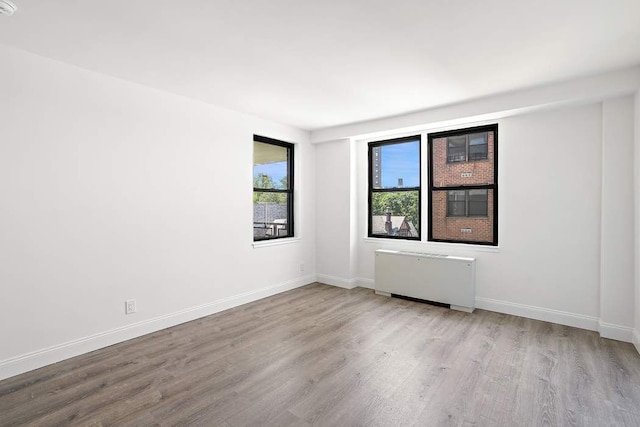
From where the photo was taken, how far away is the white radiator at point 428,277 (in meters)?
3.95

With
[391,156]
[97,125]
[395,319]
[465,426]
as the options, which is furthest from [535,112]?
[97,125]

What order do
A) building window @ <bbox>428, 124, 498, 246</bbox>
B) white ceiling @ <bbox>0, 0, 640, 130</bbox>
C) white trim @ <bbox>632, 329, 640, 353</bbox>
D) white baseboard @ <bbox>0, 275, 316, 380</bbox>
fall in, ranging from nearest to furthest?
white ceiling @ <bbox>0, 0, 640, 130</bbox> → white baseboard @ <bbox>0, 275, 316, 380</bbox> → white trim @ <bbox>632, 329, 640, 353</bbox> → building window @ <bbox>428, 124, 498, 246</bbox>

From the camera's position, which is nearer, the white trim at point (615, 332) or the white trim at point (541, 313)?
the white trim at point (615, 332)

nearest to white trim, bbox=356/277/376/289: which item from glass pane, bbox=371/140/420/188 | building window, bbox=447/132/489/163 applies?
glass pane, bbox=371/140/420/188

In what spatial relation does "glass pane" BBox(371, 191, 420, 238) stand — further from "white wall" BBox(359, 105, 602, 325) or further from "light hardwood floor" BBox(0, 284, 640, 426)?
"light hardwood floor" BBox(0, 284, 640, 426)

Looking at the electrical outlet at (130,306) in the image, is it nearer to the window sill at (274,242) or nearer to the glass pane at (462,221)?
Result: the window sill at (274,242)

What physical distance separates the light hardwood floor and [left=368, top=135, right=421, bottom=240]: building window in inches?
66.5

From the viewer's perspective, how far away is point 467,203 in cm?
425

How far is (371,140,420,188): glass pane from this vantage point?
475 centimetres

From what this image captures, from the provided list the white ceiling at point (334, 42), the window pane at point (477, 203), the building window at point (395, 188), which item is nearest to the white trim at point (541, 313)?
the window pane at point (477, 203)

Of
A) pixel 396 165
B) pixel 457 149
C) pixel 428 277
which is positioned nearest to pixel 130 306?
pixel 428 277

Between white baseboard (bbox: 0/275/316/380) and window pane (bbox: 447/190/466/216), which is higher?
window pane (bbox: 447/190/466/216)

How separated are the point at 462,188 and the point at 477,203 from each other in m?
0.27

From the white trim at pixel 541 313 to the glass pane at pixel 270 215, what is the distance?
2.98 meters
